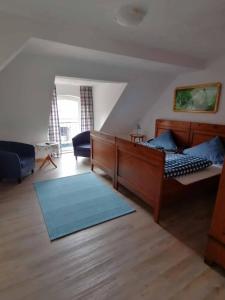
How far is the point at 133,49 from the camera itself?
8.32 feet

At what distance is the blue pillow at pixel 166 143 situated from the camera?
12.9ft

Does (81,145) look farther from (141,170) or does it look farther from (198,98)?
(198,98)

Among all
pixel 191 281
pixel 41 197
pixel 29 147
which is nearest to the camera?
pixel 191 281

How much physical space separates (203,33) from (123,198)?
2549mm

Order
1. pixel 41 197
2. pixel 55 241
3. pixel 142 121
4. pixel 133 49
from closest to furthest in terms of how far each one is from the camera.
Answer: pixel 55 241
pixel 133 49
pixel 41 197
pixel 142 121

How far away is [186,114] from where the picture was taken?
4082 millimetres

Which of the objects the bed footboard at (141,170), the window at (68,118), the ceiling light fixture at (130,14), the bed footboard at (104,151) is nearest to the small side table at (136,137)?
the bed footboard at (104,151)

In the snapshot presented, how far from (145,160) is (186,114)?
7.53 ft

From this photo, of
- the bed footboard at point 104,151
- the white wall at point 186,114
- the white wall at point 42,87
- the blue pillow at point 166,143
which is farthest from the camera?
the blue pillow at point 166,143

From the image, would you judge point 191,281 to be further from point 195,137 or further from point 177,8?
point 195,137

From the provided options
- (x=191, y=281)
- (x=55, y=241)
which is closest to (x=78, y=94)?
(x=55, y=241)

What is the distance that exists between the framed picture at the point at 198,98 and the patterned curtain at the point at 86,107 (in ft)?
8.33

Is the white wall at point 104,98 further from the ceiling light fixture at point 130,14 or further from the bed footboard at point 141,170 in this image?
the ceiling light fixture at point 130,14

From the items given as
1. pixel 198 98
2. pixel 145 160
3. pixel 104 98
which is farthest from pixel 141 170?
pixel 104 98
